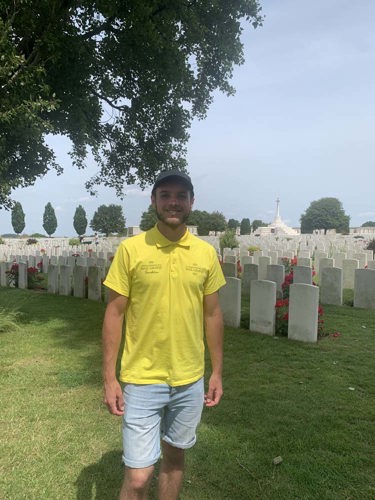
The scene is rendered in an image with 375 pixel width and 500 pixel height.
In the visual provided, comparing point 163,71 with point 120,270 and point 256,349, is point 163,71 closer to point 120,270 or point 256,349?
point 256,349

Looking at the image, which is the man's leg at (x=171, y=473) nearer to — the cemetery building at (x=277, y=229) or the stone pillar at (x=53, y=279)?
the stone pillar at (x=53, y=279)

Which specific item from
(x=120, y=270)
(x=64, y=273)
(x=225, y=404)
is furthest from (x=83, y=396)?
(x=64, y=273)

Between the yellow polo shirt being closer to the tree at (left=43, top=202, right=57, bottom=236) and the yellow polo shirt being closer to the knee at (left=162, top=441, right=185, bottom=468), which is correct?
the knee at (left=162, top=441, right=185, bottom=468)

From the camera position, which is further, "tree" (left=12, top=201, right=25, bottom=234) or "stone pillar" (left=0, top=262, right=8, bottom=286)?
"tree" (left=12, top=201, right=25, bottom=234)

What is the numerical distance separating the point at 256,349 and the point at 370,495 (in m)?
3.20

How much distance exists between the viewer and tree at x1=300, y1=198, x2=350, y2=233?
50719mm

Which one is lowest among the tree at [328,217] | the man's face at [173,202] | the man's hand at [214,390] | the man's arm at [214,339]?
the man's hand at [214,390]

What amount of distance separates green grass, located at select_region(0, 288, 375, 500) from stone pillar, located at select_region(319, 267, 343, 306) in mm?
2632

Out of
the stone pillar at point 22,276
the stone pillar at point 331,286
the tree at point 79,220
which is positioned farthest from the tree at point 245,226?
the stone pillar at point 331,286

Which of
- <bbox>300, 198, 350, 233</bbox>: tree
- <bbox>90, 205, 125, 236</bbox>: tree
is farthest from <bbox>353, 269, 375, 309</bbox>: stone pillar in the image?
<bbox>300, 198, 350, 233</bbox>: tree

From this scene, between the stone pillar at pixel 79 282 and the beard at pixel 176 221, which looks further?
the stone pillar at pixel 79 282

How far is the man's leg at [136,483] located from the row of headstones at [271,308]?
15.2 feet

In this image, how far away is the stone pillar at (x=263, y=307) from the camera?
21.7 ft

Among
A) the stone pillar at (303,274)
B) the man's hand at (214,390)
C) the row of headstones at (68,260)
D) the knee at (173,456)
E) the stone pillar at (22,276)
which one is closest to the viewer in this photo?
the knee at (173,456)
